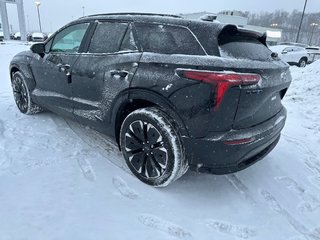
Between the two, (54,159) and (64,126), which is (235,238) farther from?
(64,126)

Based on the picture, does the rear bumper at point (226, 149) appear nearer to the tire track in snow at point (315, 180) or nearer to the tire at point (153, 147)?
the tire at point (153, 147)

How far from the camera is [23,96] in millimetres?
4730

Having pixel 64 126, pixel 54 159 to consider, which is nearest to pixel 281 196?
pixel 54 159

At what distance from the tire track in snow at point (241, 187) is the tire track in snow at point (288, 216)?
0.16 m

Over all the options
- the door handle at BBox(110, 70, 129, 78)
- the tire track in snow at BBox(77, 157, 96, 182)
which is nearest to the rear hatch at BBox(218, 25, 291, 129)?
the door handle at BBox(110, 70, 129, 78)

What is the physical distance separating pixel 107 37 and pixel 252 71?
178 cm

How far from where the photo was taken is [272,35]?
48.4 m

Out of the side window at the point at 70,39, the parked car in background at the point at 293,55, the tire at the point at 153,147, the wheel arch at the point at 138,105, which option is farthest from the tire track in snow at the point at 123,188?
the parked car in background at the point at 293,55

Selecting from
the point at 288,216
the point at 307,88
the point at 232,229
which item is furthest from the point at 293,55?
the point at 232,229

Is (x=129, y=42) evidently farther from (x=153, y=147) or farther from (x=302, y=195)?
(x=302, y=195)

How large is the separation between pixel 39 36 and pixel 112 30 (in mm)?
35684

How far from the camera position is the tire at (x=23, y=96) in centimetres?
462

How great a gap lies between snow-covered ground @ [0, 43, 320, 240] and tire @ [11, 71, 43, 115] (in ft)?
2.29

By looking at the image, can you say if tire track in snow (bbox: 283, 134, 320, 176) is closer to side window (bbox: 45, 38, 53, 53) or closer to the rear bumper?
the rear bumper
